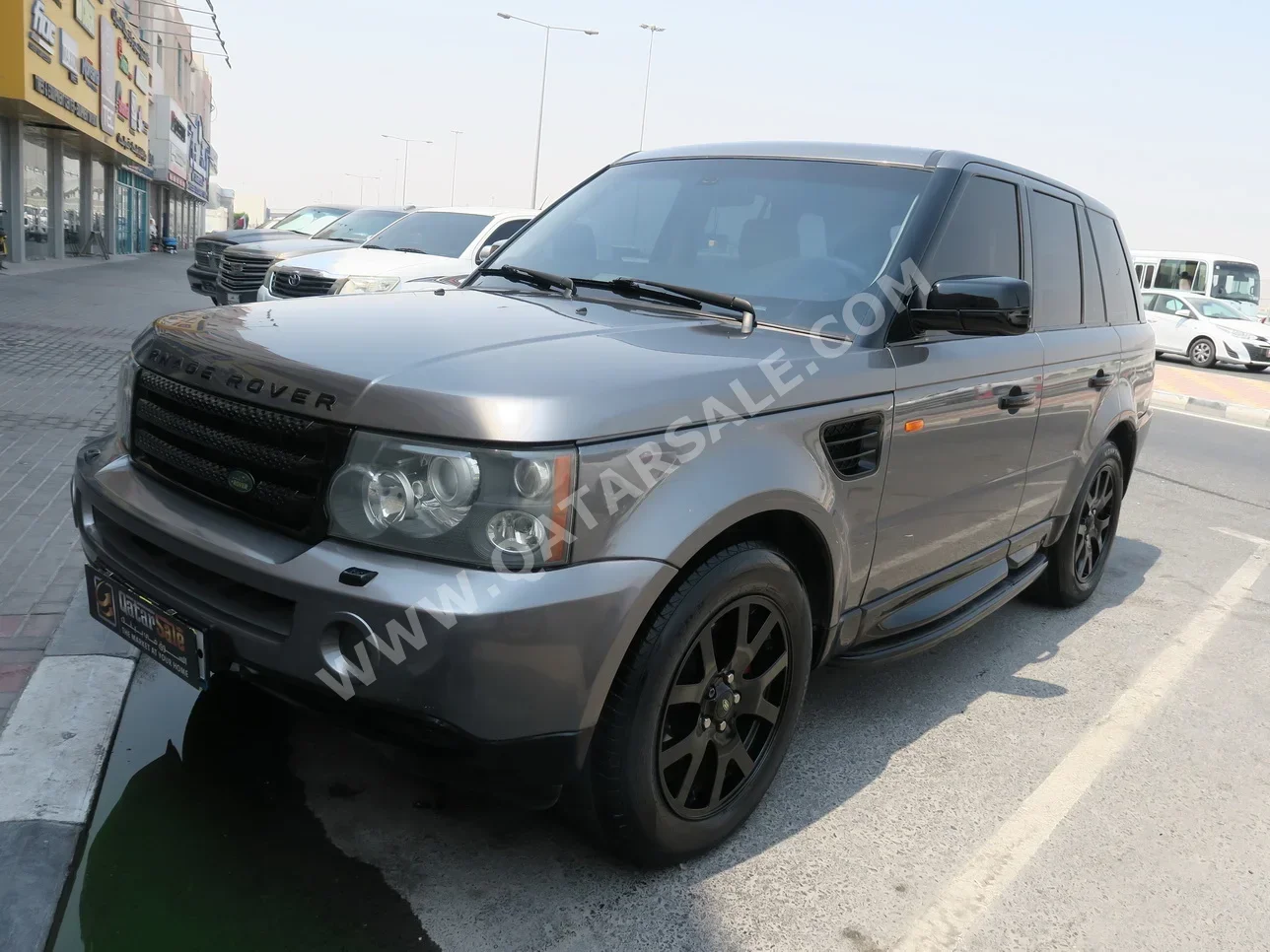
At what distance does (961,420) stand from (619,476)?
5.04 ft

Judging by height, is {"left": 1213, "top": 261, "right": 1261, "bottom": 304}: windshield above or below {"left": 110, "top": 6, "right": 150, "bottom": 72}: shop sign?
below

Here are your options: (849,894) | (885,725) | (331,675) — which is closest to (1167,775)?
(885,725)

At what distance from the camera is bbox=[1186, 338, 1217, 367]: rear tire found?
23609 millimetres

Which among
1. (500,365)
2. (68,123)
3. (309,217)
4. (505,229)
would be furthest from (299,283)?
(68,123)

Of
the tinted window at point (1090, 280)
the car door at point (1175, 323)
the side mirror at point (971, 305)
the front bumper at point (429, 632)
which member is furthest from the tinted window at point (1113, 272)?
the car door at point (1175, 323)

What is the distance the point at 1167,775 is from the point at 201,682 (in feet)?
9.87

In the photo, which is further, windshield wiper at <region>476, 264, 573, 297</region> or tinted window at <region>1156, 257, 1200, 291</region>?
tinted window at <region>1156, 257, 1200, 291</region>

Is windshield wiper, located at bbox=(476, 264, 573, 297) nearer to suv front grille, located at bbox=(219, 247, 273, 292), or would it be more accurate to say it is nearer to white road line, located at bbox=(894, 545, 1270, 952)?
Result: white road line, located at bbox=(894, 545, 1270, 952)

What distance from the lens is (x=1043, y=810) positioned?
3203 millimetres

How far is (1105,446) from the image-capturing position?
4.83 meters

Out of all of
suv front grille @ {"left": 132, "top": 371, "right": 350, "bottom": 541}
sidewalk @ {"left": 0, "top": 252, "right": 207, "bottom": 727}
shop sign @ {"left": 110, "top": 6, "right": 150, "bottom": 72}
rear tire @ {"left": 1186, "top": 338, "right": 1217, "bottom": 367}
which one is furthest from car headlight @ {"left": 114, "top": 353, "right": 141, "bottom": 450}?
shop sign @ {"left": 110, "top": 6, "right": 150, "bottom": 72}

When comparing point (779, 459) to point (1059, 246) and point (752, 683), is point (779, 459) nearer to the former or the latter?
point (752, 683)

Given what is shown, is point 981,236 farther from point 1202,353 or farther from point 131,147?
point 131,147

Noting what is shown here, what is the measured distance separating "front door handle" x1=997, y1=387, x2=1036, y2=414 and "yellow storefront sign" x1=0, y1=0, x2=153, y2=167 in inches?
792
